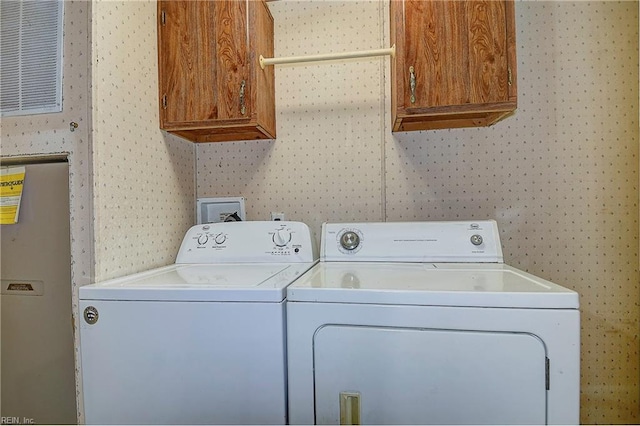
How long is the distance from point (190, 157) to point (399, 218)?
3.97 ft

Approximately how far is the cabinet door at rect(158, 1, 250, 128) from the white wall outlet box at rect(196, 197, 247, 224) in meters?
0.49

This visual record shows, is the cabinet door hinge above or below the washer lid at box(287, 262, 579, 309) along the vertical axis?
below

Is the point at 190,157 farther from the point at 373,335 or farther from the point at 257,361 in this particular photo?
the point at 373,335

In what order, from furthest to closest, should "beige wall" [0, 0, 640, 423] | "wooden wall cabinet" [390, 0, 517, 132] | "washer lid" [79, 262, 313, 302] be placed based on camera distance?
1. "beige wall" [0, 0, 640, 423]
2. "wooden wall cabinet" [390, 0, 517, 132]
3. "washer lid" [79, 262, 313, 302]

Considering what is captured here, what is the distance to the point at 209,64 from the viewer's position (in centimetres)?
150

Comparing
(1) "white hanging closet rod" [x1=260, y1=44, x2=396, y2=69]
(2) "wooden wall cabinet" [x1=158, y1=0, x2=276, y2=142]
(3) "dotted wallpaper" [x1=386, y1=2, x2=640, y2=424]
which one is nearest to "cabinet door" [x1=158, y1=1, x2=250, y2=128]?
(2) "wooden wall cabinet" [x1=158, y1=0, x2=276, y2=142]

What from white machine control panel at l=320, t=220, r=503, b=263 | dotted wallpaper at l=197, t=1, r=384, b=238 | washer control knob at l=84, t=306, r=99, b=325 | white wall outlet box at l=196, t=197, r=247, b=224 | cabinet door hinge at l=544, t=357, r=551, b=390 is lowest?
cabinet door hinge at l=544, t=357, r=551, b=390

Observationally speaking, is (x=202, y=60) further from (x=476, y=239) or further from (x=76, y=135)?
(x=476, y=239)

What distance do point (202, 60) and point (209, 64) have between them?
38 mm

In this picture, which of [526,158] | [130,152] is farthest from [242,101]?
[526,158]

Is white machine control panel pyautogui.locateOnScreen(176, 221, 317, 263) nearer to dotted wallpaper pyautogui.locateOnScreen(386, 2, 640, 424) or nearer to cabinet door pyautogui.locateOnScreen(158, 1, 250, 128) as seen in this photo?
cabinet door pyautogui.locateOnScreen(158, 1, 250, 128)

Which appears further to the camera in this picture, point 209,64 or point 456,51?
point 209,64

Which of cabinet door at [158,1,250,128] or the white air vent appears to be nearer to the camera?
the white air vent

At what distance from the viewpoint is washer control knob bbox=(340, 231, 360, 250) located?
1.50 metres
